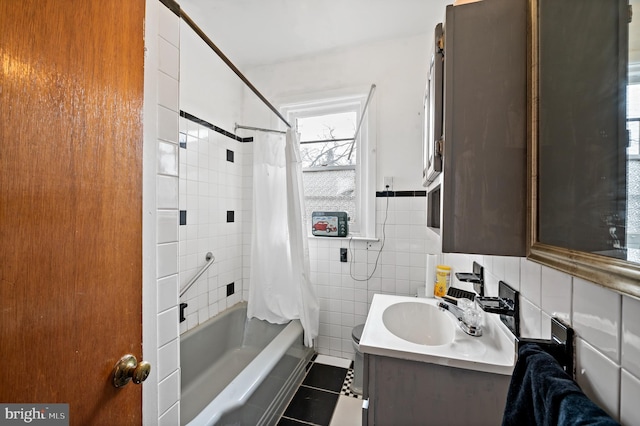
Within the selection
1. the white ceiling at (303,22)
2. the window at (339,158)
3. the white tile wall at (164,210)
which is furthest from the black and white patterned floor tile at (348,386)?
the white ceiling at (303,22)

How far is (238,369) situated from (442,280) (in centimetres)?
A: 159

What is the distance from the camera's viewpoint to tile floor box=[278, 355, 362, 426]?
1475 millimetres

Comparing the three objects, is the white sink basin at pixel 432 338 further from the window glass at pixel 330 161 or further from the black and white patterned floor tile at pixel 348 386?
the window glass at pixel 330 161

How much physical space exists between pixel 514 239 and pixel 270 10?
188 cm

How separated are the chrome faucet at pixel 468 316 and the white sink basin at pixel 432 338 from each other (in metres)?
0.02

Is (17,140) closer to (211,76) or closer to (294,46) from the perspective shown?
(211,76)

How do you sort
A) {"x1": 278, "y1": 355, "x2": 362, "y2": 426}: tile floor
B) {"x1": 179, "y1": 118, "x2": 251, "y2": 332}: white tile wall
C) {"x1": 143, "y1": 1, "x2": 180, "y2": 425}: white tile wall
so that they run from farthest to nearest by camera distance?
{"x1": 179, "y1": 118, "x2": 251, "y2": 332}: white tile wall, {"x1": 278, "y1": 355, "x2": 362, "y2": 426}: tile floor, {"x1": 143, "y1": 1, "x2": 180, "y2": 425}: white tile wall

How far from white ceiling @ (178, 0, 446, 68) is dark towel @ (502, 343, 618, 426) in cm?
→ 194

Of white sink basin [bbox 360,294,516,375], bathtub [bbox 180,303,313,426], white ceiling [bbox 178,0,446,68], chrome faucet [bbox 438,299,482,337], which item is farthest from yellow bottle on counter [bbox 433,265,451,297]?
white ceiling [bbox 178,0,446,68]

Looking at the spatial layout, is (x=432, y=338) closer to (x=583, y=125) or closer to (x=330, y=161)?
(x=583, y=125)

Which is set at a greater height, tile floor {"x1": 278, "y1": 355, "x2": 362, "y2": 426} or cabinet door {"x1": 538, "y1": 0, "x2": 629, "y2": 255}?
cabinet door {"x1": 538, "y1": 0, "x2": 629, "y2": 255}

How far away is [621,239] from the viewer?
375 mm

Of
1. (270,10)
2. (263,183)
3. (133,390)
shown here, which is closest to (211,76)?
(270,10)

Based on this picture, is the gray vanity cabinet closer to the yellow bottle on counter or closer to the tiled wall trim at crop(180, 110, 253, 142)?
the yellow bottle on counter
